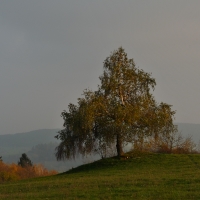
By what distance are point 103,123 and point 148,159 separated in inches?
222

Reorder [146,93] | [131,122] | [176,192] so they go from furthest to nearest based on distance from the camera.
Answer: [146,93] < [131,122] < [176,192]

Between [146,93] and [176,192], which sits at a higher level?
[146,93]

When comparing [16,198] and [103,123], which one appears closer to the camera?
[16,198]

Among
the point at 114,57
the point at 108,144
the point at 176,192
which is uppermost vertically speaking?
the point at 114,57

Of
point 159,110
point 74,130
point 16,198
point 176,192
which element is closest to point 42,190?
point 16,198

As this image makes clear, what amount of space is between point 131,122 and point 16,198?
1855 centimetres

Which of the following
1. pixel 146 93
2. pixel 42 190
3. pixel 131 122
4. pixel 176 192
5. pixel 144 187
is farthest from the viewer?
pixel 146 93

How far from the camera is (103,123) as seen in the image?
120 ft

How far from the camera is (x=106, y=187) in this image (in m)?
20.1

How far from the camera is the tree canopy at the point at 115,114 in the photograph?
36.1 metres

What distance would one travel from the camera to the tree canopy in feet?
119

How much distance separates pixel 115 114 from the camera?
36.2 meters

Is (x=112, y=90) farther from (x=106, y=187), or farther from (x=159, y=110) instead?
(x=106, y=187)

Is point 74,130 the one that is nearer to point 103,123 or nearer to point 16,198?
point 103,123
